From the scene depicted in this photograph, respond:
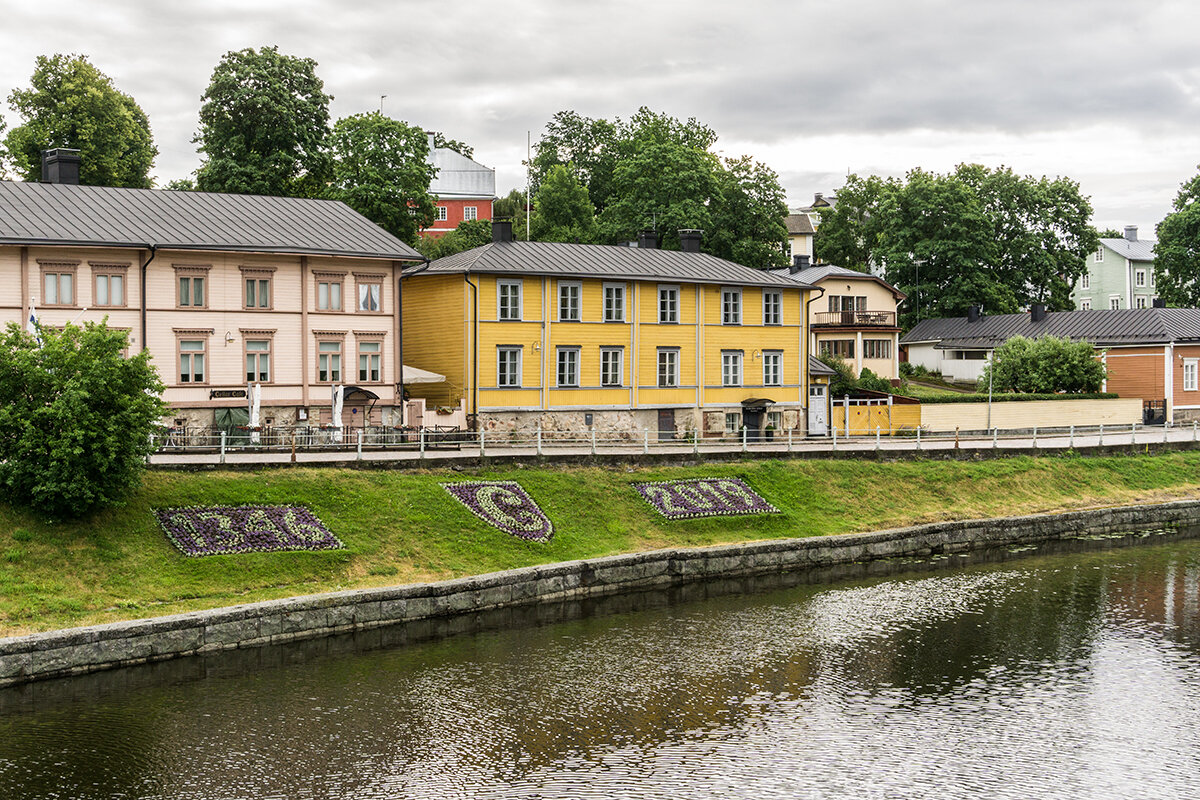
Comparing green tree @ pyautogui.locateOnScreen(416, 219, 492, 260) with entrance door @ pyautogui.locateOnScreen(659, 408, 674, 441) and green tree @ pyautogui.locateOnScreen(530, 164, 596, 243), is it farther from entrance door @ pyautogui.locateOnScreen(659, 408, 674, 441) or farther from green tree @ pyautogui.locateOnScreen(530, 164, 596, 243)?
entrance door @ pyautogui.locateOnScreen(659, 408, 674, 441)

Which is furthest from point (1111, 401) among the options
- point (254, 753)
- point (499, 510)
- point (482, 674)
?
point (254, 753)

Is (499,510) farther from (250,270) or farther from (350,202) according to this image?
(350,202)

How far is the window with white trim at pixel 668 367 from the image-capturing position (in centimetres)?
5609

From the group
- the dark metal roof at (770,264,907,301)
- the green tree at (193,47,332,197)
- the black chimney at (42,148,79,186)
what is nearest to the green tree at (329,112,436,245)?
the green tree at (193,47,332,197)

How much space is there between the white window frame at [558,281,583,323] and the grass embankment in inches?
429

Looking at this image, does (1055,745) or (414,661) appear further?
(414,661)

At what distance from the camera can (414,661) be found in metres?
27.4

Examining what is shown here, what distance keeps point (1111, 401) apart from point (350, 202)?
45.0 metres

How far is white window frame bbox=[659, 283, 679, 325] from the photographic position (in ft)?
185

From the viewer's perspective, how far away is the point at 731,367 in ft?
192

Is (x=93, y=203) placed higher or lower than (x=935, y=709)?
higher

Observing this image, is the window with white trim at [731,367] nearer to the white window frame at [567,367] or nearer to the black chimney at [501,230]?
the white window frame at [567,367]

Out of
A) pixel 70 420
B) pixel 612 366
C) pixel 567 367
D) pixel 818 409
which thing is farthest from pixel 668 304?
pixel 70 420

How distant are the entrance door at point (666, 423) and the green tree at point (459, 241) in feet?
106
